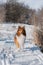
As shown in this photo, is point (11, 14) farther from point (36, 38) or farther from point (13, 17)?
point (36, 38)

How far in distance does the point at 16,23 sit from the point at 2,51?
29 centimetres

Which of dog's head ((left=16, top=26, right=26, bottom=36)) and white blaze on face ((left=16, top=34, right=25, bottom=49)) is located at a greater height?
dog's head ((left=16, top=26, right=26, bottom=36))

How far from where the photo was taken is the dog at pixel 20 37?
1569 millimetres

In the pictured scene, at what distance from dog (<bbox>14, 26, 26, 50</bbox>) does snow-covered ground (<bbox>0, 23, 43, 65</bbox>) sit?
3 centimetres

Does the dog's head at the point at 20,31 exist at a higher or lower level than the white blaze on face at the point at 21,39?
higher

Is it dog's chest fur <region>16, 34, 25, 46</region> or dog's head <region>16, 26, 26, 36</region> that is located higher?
dog's head <region>16, 26, 26, 36</region>

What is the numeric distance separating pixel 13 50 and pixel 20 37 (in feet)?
0.45

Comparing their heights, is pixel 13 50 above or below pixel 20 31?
below

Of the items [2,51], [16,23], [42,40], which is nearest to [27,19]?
[16,23]

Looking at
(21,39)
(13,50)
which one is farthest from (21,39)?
(13,50)

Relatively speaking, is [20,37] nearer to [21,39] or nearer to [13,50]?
[21,39]

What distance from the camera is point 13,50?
1547 mm

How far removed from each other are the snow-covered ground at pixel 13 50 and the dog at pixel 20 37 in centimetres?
3

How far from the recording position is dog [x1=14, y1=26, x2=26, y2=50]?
5.15ft
